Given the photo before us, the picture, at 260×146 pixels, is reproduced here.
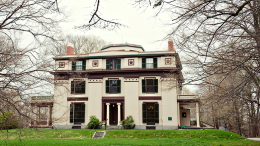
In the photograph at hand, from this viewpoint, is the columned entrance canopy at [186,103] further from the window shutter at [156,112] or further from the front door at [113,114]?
the front door at [113,114]

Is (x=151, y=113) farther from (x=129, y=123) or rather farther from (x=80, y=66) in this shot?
(x=80, y=66)

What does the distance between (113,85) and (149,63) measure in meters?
4.84

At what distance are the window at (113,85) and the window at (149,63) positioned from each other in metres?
3.47

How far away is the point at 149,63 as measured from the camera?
85.3 ft

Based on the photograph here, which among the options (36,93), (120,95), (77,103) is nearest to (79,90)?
(77,103)

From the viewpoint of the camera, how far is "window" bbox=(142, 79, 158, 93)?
25.7 m

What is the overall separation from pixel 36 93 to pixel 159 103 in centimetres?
1755

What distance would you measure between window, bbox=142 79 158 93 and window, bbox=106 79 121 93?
2.87m

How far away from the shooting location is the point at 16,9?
8578 millimetres

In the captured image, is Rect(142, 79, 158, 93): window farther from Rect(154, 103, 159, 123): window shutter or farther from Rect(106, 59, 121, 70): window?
Rect(106, 59, 121, 70): window

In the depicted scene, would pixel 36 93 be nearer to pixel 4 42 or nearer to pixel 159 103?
pixel 4 42

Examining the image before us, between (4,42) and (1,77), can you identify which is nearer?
(1,77)

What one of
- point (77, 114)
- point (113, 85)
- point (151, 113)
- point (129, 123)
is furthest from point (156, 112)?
point (77, 114)

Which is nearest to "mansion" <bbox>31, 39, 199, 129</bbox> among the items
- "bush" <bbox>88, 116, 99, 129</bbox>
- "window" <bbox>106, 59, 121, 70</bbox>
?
"window" <bbox>106, 59, 121, 70</bbox>
